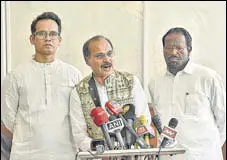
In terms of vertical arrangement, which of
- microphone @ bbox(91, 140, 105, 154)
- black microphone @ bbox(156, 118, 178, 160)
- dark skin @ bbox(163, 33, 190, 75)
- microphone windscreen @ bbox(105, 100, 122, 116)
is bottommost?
microphone @ bbox(91, 140, 105, 154)

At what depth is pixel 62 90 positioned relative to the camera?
185cm

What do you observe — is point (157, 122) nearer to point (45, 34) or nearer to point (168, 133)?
point (168, 133)

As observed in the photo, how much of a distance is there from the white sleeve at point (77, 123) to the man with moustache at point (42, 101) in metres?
0.03

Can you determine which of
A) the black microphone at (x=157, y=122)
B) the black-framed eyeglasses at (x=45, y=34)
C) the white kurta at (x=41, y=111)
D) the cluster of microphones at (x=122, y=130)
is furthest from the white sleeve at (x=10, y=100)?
the black microphone at (x=157, y=122)

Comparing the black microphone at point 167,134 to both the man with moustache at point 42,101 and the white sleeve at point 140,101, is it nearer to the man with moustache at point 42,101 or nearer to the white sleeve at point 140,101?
the white sleeve at point 140,101

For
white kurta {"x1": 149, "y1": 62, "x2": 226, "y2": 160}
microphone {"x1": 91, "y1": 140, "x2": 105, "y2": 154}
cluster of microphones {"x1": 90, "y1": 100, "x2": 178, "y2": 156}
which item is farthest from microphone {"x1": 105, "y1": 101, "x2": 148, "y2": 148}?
white kurta {"x1": 149, "y1": 62, "x2": 226, "y2": 160}

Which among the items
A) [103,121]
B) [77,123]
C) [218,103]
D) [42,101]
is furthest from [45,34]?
[218,103]

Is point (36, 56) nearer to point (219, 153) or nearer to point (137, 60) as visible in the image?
point (137, 60)

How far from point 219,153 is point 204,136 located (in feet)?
0.40

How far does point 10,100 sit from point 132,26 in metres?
0.84

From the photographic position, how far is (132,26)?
236 cm

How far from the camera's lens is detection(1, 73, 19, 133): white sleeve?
1876 mm

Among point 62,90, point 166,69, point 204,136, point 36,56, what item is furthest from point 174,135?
point 36,56

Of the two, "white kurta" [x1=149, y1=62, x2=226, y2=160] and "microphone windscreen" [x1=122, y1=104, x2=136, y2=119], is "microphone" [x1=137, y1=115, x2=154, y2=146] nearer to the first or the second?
"microphone windscreen" [x1=122, y1=104, x2=136, y2=119]
